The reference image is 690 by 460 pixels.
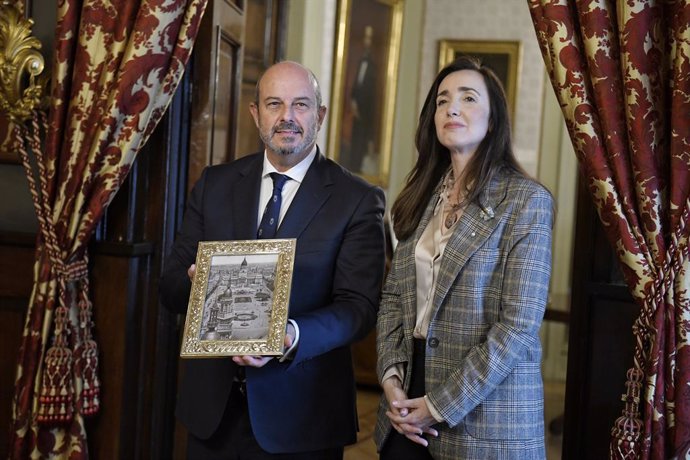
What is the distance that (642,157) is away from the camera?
2117mm

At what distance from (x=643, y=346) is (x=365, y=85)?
453 cm

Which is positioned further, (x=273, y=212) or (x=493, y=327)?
(x=273, y=212)

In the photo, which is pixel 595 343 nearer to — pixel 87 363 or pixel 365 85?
pixel 87 363

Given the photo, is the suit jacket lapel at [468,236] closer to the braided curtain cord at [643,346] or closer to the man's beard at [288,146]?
the braided curtain cord at [643,346]

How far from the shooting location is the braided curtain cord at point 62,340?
9.45 ft

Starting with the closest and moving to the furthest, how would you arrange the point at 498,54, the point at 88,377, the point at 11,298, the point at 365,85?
the point at 88,377 < the point at 11,298 < the point at 365,85 < the point at 498,54

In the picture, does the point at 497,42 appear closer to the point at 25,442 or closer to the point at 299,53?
the point at 299,53

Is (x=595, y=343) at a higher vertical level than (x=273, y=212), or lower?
lower

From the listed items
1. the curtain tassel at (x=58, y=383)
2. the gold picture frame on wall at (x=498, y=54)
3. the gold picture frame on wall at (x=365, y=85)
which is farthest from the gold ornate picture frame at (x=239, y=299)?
the gold picture frame on wall at (x=498, y=54)

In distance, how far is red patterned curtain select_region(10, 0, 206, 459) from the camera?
9.39 ft

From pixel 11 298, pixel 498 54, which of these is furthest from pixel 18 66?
pixel 498 54

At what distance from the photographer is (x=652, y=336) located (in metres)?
2.07

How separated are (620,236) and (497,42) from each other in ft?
17.8

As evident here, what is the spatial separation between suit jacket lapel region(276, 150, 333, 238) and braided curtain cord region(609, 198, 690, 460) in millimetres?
956
